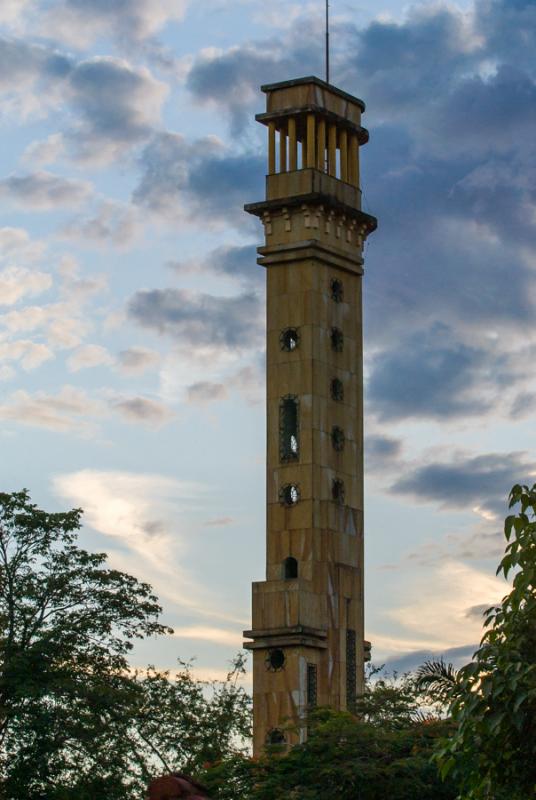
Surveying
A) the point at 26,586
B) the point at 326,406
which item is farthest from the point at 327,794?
the point at 326,406

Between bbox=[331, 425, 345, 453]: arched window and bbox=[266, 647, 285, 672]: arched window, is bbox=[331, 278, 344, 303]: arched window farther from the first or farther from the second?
bbox=[266, 647, 285, 672]: arched window

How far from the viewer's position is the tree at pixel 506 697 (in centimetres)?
1741

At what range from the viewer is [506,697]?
17734 mm

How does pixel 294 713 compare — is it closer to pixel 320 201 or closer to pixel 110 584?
pixel 110 584

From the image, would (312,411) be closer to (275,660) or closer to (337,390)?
(337,390)

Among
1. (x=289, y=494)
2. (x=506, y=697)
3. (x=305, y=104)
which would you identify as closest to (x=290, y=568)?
(x=289, y=494)

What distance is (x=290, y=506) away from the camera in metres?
53.0

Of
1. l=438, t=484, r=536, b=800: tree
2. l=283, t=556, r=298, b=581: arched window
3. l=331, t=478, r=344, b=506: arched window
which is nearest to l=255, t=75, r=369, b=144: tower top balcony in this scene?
l=331, t=478, r=344, b=506: arched window

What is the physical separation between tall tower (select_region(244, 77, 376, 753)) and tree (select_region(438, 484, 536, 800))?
3189 centimetres

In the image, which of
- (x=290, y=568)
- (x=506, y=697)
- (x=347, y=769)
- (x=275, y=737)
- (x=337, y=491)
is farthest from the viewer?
(x=337, y=491)

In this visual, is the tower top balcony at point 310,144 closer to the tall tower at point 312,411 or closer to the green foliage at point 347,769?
A: the tall tower at point 312,411

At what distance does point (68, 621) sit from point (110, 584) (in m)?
2.13

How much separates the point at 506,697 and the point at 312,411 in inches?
1398

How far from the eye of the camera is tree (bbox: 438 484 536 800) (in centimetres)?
1741
